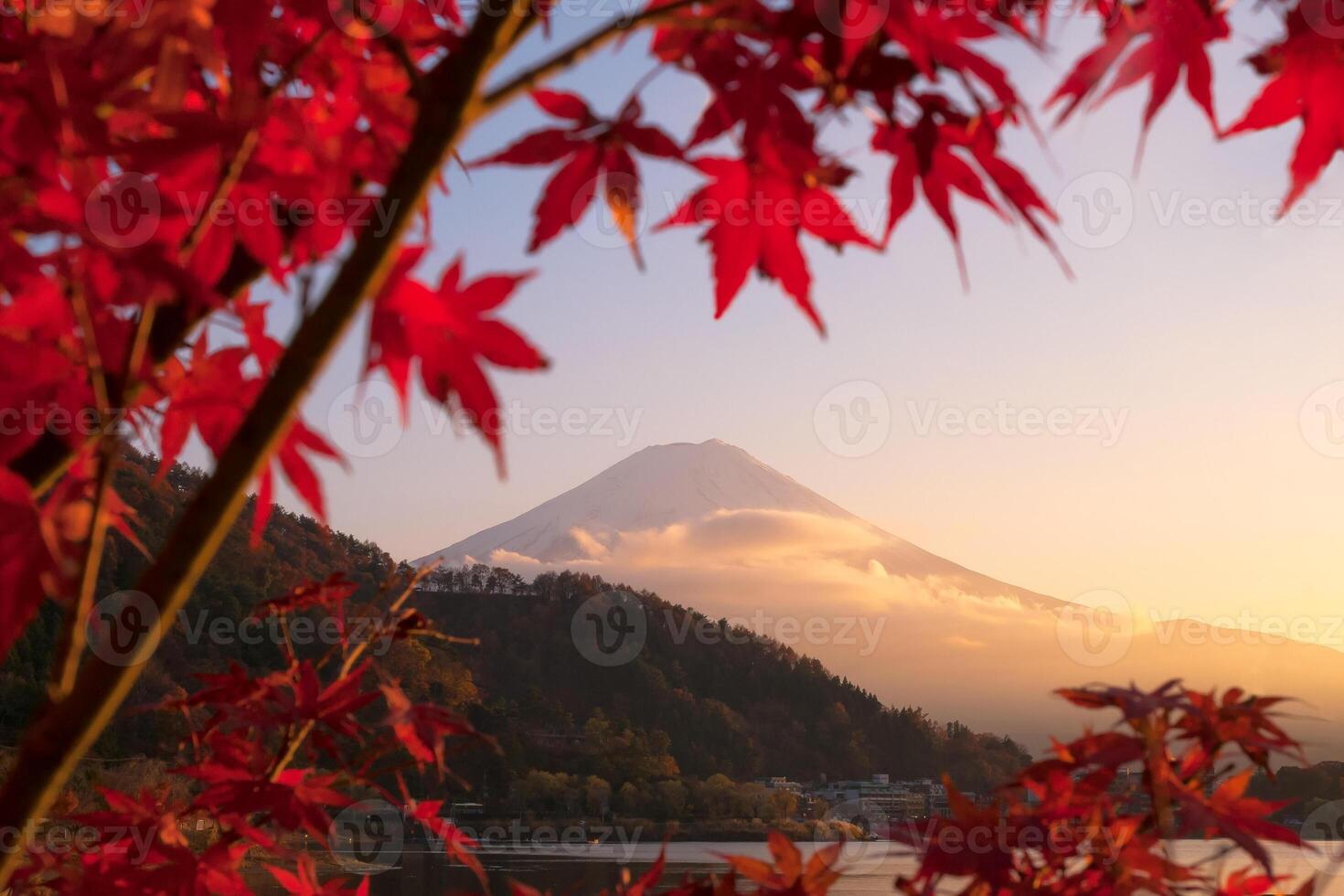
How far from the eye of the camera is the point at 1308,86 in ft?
3.90

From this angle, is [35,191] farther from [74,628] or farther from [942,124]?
[942,124]

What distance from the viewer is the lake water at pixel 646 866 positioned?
55.0 inches

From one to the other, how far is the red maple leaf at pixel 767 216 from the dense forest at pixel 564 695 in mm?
16293

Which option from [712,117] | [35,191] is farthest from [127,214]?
[712,117]

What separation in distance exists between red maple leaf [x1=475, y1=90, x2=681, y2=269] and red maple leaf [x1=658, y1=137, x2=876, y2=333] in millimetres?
87

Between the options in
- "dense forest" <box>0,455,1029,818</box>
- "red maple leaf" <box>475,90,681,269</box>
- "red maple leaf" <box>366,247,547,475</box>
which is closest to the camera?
"red maple leaf" <box>366,247,547,475</box>

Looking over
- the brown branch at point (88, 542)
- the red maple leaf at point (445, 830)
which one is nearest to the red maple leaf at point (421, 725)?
the red maple leaf at point (445, 830)

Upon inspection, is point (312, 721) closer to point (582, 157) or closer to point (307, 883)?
point (307, 883)

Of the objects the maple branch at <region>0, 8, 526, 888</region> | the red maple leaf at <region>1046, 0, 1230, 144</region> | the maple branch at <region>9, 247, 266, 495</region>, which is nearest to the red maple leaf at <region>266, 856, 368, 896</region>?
the maple branch at <region>9, 247, 266, 495</region>

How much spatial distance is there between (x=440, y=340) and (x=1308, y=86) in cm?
106

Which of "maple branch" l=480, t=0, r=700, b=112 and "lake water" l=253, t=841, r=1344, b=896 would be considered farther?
"lake water" l=253, t=841, r=1344, b=896

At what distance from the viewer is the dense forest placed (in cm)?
2180

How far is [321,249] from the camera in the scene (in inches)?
44.0

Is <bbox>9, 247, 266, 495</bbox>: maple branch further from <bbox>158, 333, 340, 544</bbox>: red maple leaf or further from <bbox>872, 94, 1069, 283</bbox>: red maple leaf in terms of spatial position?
<bbox>872, 94, 1069, 283</bbox>: red maple leaf
